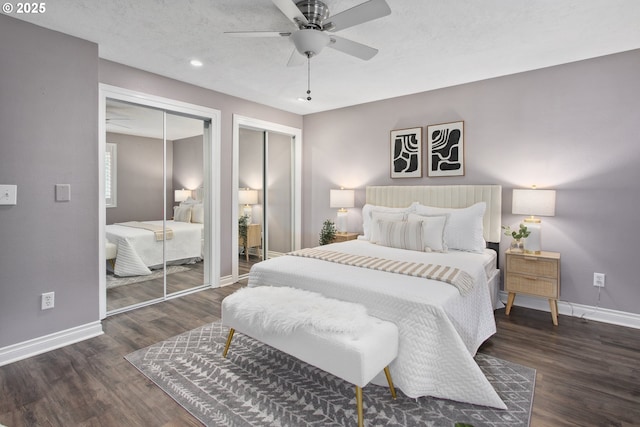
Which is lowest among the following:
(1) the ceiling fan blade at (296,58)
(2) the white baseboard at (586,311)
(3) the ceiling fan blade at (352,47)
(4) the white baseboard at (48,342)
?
(4) the white baseboard at (48,342)

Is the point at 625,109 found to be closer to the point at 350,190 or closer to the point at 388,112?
the point at 388,112

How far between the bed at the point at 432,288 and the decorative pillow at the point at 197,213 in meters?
1.54

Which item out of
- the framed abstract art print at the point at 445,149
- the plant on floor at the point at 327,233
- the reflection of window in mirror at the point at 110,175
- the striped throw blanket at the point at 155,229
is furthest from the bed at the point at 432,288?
the reflection of window in mirror at the point at 110,175

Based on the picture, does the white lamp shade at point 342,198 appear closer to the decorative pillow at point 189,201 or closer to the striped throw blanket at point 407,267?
the striped throw blanket at point 407,267

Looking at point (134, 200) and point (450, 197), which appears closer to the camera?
point (134, 200)

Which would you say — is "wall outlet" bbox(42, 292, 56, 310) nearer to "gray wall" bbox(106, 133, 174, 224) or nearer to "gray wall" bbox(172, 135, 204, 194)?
"gray wall" bbox(106, 133, 174, 224)

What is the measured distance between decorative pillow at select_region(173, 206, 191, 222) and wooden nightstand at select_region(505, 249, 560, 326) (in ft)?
11.8

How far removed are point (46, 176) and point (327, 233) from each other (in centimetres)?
326

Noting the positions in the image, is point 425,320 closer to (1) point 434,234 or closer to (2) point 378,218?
(1) point 434,234

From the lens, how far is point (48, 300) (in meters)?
2.59

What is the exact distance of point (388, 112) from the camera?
14.7 ft

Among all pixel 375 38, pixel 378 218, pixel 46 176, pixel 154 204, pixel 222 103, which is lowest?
pixel 378 218

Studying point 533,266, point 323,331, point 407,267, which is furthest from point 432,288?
point 533,266

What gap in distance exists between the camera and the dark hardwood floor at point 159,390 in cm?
181
